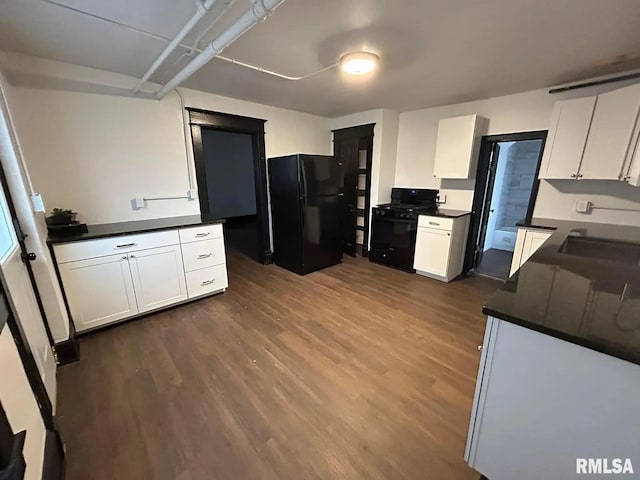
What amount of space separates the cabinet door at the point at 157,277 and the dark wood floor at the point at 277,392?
0.59 feet

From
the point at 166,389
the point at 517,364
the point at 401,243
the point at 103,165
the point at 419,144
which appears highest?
the point at 419,144

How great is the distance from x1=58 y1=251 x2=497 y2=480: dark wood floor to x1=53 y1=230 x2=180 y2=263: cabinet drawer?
2.43 ft

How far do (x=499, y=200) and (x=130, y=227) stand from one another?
5.74 m

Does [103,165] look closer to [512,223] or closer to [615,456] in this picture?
[615,456]

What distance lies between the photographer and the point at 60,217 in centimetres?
227

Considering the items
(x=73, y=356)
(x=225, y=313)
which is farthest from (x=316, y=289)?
(x=73, y=356)

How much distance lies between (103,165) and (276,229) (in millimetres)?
2125

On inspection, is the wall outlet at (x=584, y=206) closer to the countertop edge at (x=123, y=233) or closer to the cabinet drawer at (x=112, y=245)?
the countertop edge at (x=123, y=233)

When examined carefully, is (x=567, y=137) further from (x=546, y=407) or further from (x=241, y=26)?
(x=241, y=26)

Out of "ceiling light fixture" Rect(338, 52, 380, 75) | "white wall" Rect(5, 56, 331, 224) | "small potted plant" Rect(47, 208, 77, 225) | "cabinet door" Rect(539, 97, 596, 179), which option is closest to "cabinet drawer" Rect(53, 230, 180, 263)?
"small potted plant" Rect(47, 208, 77, 225)

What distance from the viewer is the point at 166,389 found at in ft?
5.77

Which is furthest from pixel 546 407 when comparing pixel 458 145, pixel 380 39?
pixel 458 145

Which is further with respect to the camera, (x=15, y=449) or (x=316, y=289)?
(x=316, y=289)

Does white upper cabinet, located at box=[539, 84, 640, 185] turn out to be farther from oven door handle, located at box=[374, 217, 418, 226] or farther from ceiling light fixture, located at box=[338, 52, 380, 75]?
ceiling light fixture, located at box=[338, 52, 380, 75]
